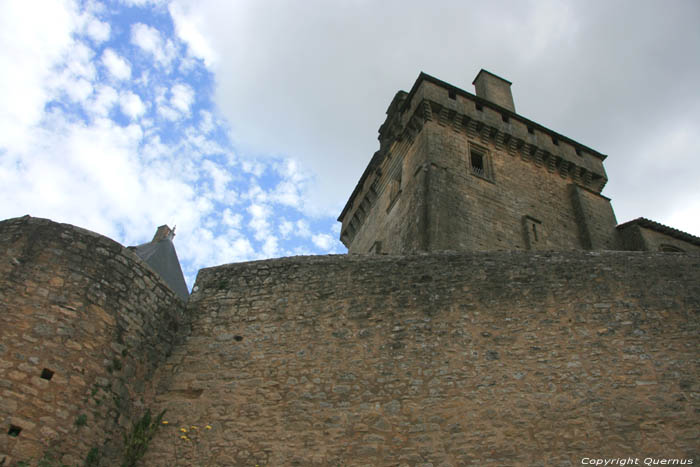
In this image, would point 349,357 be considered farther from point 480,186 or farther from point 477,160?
point 477,160

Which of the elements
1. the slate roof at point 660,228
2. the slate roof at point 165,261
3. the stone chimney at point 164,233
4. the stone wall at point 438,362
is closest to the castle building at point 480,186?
the slate roof at point 660,228

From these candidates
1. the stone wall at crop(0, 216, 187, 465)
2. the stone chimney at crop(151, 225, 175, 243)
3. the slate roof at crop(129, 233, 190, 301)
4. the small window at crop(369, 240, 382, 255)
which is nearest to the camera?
the stone wall at crop(0, 216, 187, 465)

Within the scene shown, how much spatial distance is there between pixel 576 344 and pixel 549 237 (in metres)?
7.49

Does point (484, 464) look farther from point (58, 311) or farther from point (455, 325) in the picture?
point (58, 311)

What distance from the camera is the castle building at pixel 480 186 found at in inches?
463

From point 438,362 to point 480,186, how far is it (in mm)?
7859

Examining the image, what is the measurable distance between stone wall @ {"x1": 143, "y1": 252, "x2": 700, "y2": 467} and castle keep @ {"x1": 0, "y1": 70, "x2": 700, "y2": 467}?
17mm

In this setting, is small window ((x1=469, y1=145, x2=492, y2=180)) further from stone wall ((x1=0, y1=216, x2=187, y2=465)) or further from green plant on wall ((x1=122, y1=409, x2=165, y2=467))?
green plant on wall ((x1=122, y1=409, x2=165, y2=467))

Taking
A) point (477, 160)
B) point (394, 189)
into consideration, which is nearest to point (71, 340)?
point (394, 189)

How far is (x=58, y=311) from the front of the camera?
4.81 metres

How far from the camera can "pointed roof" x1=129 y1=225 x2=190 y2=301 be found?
14953mm

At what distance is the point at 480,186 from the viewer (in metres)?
12.7

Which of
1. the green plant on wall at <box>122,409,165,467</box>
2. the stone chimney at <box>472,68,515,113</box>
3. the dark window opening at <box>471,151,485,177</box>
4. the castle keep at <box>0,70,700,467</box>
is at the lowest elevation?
the green plant on wall at <box>122,409,165,467</box>

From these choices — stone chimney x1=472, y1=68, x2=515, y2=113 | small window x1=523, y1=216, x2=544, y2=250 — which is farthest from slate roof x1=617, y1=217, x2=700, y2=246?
stone chimney x1=472, y1=68, x2=515, y2=113
